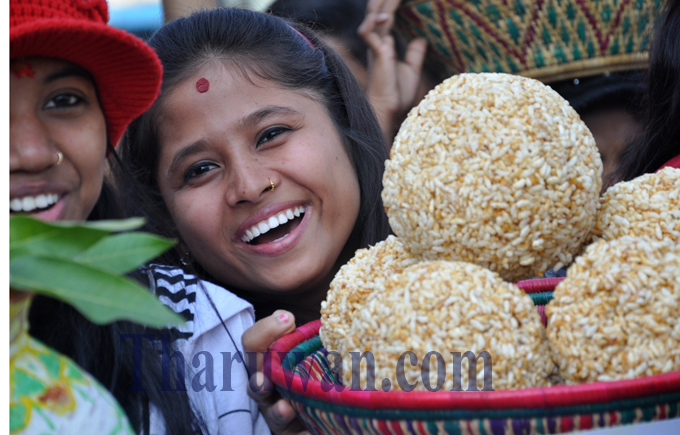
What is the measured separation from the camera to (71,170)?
810mm

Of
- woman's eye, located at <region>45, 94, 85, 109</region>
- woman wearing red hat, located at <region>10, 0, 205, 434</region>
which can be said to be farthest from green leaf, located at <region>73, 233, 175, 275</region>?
woman's eye, located at <region>45, 94, 85, 109</region>

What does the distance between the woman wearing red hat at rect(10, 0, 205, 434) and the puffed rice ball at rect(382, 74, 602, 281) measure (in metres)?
0.40

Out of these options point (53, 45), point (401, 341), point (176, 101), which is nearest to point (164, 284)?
point (176, 101)

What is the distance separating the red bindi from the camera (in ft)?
4.23

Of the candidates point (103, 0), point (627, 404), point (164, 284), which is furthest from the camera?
point (164, 284)

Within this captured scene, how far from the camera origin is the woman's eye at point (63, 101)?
2.66ft

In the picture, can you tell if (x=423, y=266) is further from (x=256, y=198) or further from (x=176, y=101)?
(x=176, y=101)

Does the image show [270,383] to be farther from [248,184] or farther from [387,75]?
[387,75]

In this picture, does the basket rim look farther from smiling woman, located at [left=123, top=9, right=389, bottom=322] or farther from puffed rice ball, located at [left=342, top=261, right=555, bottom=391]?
smiling woman, located at [left=123, top=9, right=389, bottom=322]

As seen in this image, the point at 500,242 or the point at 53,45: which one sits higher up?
the point at 53,45

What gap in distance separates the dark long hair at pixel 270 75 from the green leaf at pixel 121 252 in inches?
30.1

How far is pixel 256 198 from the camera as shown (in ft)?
4.00

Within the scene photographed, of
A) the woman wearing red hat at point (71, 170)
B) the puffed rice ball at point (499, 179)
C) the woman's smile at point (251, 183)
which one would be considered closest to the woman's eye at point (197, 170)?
the woman's smile at point (251, 183)

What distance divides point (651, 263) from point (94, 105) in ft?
2.46
